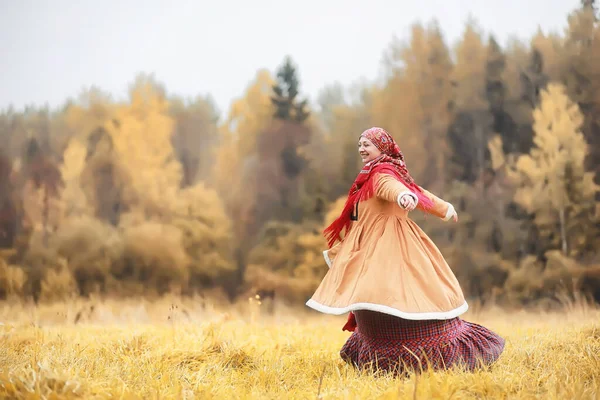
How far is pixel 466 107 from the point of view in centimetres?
1211

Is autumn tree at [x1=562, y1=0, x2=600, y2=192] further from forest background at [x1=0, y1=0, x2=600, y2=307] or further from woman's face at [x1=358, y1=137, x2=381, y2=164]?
woman's face at [x1=358, y1=137, x2=381, y2=164]

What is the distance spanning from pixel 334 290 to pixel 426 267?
1.84ft

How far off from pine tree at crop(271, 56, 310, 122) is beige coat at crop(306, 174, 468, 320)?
32.8ft

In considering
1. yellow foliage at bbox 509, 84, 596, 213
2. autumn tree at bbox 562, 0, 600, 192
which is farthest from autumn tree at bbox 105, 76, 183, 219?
autumn tree at bbox 562, 0, 600, 192

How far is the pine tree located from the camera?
44.3 feet

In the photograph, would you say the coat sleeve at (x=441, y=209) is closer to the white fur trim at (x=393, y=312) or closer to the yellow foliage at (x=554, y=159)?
the white fur trim at (x=393, y=312)

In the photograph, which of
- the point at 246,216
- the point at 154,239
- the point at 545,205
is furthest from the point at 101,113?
the point at 545,205

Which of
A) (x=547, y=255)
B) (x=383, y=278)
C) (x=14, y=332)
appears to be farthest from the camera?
(x=547, y=255)

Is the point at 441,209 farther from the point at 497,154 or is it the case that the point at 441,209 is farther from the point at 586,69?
the point at 586,69

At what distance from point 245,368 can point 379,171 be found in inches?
57.9

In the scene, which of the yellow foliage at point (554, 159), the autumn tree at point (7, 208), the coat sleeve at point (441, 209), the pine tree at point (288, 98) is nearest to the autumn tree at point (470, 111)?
the yellow foliage at point (554, 159)

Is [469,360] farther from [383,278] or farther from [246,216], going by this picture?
[246,216]

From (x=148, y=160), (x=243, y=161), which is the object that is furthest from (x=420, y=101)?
(x=148, y=160)

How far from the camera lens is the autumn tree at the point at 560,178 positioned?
34.4ft
